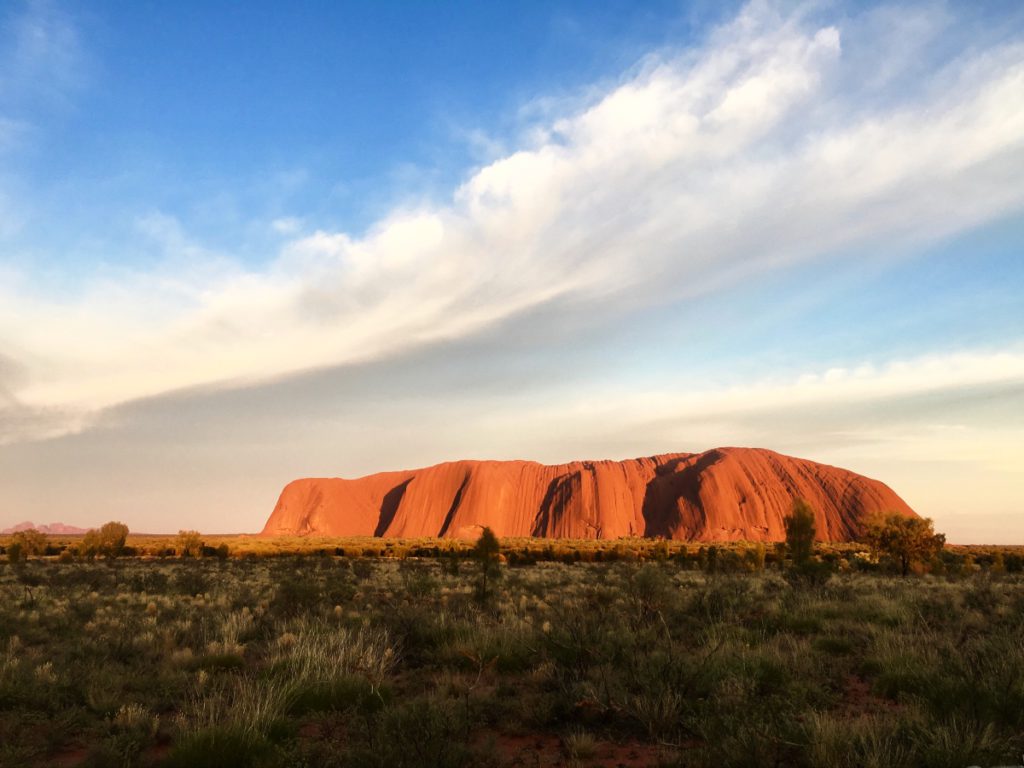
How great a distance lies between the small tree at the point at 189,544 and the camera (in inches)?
1778

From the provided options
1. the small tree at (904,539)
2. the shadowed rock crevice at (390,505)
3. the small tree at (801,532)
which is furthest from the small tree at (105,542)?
the shadowed rock crevice at (390,505)

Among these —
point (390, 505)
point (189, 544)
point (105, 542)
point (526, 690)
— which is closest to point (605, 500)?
point (390, 505)

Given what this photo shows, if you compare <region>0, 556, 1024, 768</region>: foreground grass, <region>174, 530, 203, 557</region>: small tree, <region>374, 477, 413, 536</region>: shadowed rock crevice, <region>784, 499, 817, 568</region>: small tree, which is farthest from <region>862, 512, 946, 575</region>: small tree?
<region>374, 477, 413, 536</region>: shadowed rock crevice

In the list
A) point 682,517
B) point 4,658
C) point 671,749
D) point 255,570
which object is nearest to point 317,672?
point 671,749

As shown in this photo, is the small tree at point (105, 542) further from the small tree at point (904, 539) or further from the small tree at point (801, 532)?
the small tree at point (904, 539)

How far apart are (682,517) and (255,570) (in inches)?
3348

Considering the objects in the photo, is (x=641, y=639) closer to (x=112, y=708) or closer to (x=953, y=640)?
(x=953, y=640)

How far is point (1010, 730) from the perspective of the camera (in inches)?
194

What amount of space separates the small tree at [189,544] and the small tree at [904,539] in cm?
4742

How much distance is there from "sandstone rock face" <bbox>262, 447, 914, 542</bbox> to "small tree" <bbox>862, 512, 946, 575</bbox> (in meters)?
65.2

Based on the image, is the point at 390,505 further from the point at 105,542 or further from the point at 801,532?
the point at 801,532

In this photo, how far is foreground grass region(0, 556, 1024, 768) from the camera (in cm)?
487

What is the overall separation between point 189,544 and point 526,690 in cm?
4830

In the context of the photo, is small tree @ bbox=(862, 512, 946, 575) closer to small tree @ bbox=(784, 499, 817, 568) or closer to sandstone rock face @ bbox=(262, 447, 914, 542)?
small tree @ bbox=(784, 499, 817, 568)
